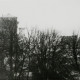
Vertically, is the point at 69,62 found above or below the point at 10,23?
below

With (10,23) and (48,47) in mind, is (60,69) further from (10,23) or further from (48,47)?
(10,23)

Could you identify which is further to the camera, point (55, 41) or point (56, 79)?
point (55, 41)

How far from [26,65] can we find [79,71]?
10157 millimetres

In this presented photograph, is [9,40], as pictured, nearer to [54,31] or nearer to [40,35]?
[40,35]

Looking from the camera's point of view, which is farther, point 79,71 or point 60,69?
point 79,71

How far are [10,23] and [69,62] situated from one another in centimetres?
1224

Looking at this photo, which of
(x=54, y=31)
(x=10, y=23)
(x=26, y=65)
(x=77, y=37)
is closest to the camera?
(x=26, y=65)

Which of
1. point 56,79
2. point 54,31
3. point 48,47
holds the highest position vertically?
point 54,31

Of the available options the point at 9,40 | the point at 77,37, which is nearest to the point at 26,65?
the point at 9,40

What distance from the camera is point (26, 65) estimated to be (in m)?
31.0

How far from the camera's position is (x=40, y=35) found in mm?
33938

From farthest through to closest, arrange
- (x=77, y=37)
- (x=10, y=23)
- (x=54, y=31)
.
→ (x=77, y=37) → (x=54, y=31) → (x=10, y=23)

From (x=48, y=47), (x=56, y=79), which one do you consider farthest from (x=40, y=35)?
(x=56, y=79)

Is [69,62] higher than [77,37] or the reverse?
the reverse
